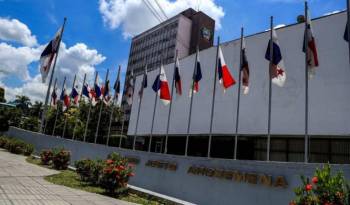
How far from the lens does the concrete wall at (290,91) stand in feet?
56.2

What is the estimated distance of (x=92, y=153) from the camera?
65.8 feet

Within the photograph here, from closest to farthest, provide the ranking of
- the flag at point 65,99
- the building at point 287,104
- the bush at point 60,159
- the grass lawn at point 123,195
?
the grass lawn at point 123,195 → the building at point 287,104 → the bush at point 60,159 → the flag at point 65,99

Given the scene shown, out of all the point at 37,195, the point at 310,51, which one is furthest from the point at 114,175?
the point at 310,51

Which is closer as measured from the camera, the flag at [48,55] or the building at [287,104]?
the building at [287,104]

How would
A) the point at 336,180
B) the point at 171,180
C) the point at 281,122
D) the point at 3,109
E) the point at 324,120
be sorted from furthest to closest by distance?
the point at 3,109, the point at 281,122, the point at 324,120, the point at 171,180, the point at 336,180

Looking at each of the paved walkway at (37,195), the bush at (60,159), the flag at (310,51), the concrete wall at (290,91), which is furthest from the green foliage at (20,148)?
the flag at (310,51)

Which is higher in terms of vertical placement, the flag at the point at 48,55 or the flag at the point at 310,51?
the flag at the point at 48,55

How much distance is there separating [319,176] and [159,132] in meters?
23.7

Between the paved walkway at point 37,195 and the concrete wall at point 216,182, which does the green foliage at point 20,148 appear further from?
the paved walkway at point 37,195

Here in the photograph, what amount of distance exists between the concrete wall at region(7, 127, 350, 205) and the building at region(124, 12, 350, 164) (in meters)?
8.80

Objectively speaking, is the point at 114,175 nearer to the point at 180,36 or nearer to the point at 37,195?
the point at 37,195

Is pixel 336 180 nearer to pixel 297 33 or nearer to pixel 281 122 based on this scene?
pixel 281 122

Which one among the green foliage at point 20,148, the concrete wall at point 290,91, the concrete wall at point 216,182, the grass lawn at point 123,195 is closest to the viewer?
the concrete wall at point 216,182

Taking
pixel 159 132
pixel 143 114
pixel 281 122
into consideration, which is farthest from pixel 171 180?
pixel 143 114
